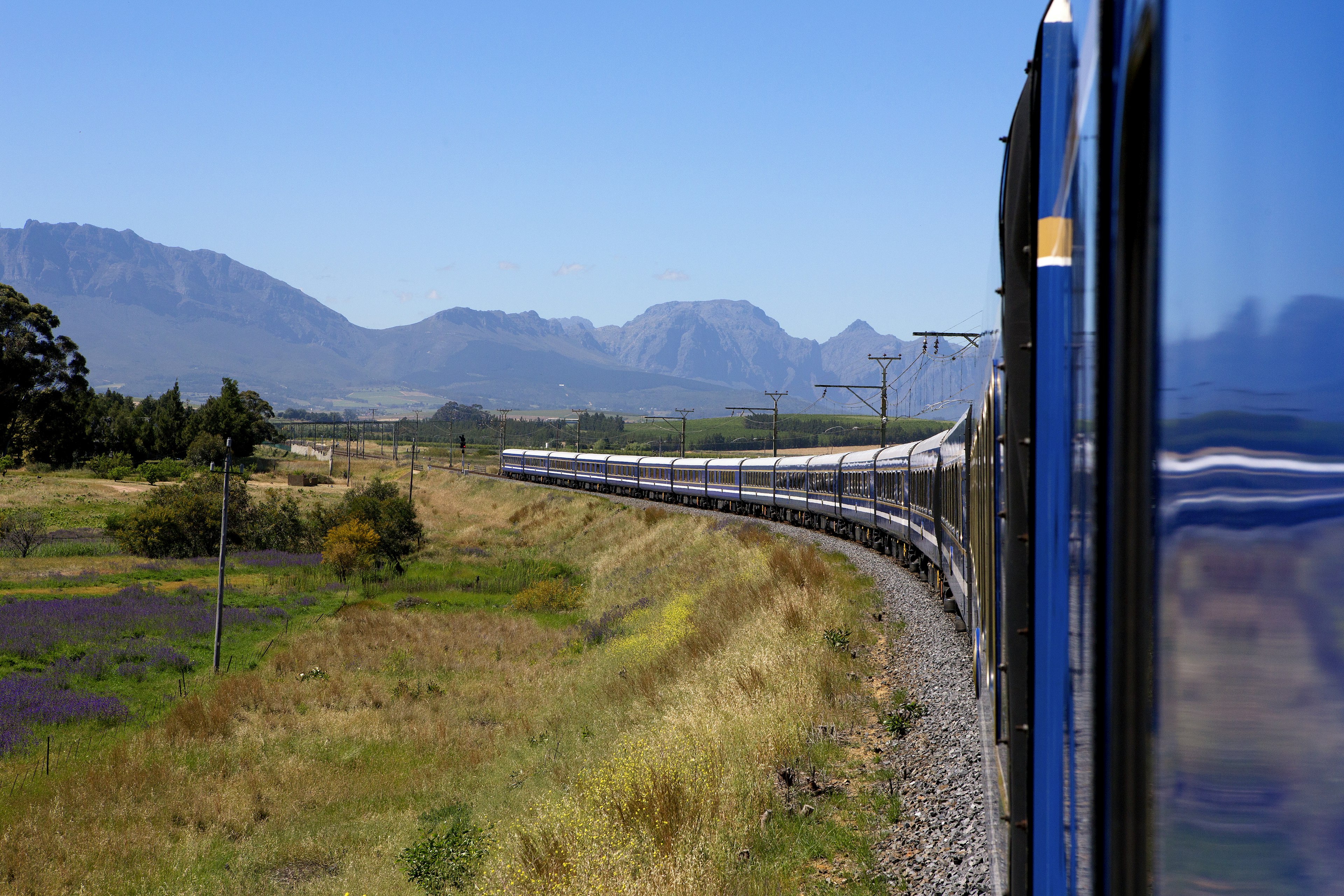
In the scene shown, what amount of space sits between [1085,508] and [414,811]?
17.3 meters

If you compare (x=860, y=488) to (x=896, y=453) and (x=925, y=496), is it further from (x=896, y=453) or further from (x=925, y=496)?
(x=925, y=496)

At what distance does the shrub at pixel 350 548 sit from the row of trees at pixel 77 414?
1161 inches

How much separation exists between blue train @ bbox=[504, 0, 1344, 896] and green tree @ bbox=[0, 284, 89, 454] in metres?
78.4

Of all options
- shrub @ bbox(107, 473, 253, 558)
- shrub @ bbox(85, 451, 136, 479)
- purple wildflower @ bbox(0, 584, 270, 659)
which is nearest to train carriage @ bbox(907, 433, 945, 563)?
purple wildflower @ bbox(0, 584, 270, 659)

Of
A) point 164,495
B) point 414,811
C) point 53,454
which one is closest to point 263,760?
point 414,811

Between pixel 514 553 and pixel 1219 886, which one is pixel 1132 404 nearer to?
pixel 1219 886

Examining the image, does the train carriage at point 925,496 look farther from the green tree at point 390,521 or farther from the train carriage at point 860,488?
the green tree at point 390,521

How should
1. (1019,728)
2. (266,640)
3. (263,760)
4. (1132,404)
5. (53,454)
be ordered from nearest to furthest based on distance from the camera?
(1132,404) → (1019,728) → (263,760) → (266,640) → (53,454)

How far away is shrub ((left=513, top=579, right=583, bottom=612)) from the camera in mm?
39156

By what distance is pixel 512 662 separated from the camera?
2911 cm

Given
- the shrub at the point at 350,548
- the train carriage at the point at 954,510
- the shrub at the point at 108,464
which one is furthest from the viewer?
the shrub at the point at 108,464

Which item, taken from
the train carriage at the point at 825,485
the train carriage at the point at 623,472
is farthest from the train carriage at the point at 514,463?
the train carriage at the point at 825,485

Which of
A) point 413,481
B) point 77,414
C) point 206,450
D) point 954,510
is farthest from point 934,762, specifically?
point 206,450

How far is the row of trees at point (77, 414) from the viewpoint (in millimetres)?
69500
